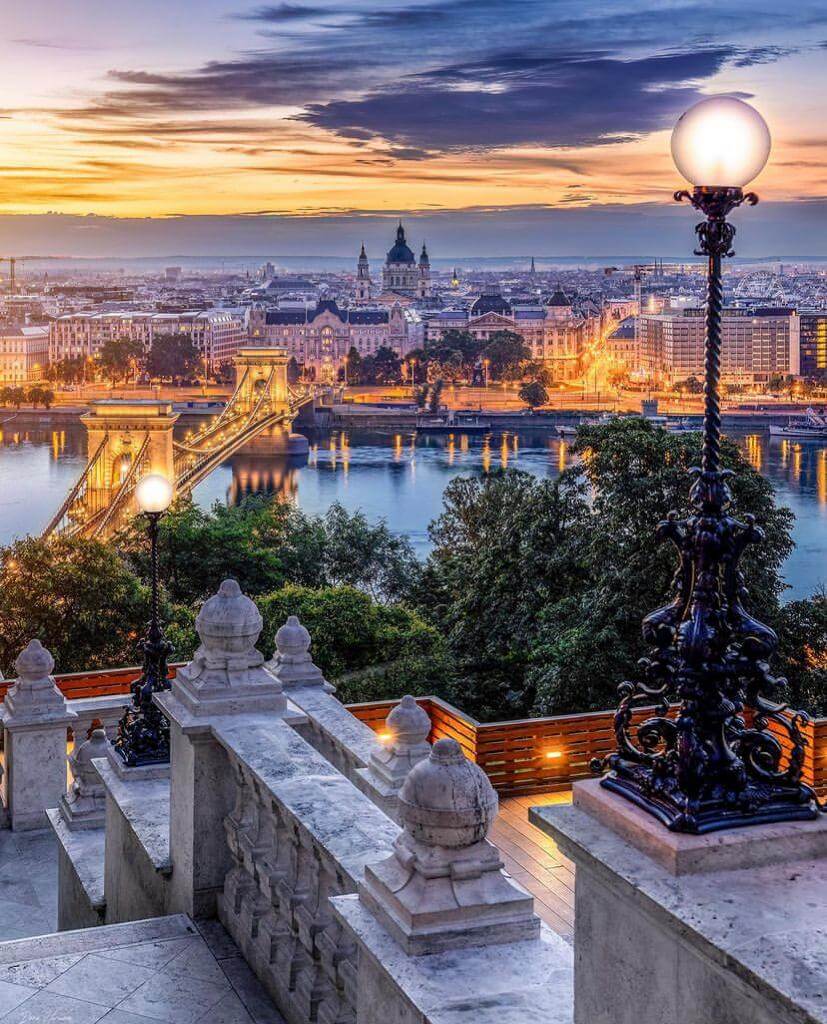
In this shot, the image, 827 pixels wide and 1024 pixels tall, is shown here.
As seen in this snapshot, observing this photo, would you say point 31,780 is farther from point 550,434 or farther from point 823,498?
point 550,434

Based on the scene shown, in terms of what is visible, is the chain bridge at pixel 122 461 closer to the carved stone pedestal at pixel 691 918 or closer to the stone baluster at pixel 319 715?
the stone baluster at pixel 319 715

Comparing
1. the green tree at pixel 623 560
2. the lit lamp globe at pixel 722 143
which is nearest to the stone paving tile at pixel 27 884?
the lit lamp globe at pixel 722 143

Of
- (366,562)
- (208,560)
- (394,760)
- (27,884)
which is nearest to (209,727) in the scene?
(394,760)

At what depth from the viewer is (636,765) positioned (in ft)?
5.74

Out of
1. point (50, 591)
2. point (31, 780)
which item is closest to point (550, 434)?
point (50, 591)

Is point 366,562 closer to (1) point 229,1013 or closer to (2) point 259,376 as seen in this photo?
(1) point 229,1013

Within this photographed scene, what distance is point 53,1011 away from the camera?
2682mm

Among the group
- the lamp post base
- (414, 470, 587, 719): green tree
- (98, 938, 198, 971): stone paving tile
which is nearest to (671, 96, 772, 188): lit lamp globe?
the lamp post base

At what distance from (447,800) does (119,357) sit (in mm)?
69349

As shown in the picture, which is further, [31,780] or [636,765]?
[31,780]

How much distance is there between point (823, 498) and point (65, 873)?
3517 centimetres

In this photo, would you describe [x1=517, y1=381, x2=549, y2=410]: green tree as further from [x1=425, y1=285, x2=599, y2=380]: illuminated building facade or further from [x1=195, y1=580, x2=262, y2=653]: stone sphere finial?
[x1=195, y1=580, x2=262, y2=653]: stone sphere finial

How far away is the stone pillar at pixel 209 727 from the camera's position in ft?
10.3

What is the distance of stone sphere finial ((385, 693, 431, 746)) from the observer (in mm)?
3662
